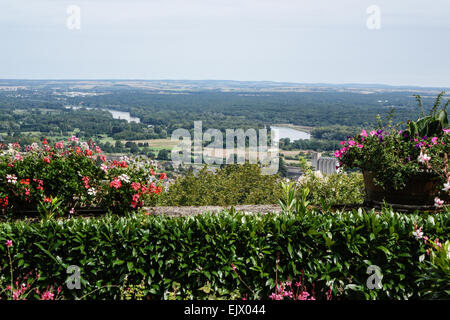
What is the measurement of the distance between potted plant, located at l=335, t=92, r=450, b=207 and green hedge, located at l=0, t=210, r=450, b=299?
5.26 ft

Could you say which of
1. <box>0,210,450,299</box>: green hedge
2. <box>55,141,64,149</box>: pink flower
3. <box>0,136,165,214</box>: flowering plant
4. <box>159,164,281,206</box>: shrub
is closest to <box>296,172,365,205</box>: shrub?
<box>159,164,281,206</box>: shrub

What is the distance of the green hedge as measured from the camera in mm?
3764

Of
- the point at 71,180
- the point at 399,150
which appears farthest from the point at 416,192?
the point at 71,180

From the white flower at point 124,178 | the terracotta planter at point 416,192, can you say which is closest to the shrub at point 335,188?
the terracotta planter at point 416,192

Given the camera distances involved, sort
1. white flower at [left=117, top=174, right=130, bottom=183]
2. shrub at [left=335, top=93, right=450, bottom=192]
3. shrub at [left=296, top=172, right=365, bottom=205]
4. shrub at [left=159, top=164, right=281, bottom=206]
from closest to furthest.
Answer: shrub at [left=335, top=93, right=450, bottom=192] < white flower at [left=117, top=174, right=130, bottom=183] < shrub at [left=296, top=172, right=365, bottom=205] < shrub at [left=159, top=164, right=281, bottom=206]

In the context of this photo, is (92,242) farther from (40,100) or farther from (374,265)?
(40,100)

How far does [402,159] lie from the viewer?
18.1 feet

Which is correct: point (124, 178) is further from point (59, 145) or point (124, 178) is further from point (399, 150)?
point (399, 150)

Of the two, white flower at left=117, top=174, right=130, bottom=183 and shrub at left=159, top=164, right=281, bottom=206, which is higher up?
white flower at left=117, top=174, right=130, bottom=183

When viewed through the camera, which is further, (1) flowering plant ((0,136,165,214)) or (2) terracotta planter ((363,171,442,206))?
(1) flowering plant ((0,136,165,214))

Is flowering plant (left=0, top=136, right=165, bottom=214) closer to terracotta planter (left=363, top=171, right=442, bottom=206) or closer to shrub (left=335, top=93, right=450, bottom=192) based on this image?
shrub (left=335, top=93, right=450, bottom=192)

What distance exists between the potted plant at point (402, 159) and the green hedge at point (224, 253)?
63.2 inches

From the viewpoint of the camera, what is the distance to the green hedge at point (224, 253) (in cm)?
376

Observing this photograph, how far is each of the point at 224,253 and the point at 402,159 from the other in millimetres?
3074
